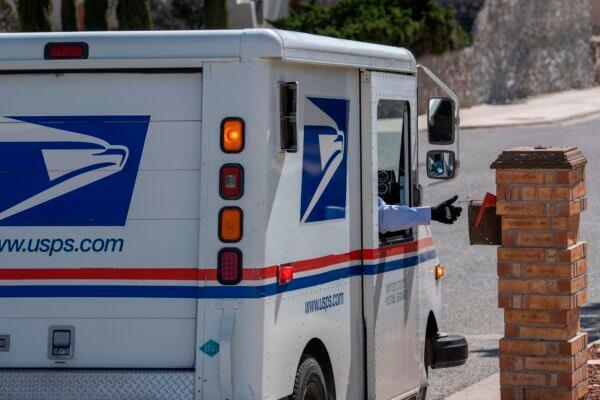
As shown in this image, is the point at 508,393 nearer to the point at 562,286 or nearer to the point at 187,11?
the point at 562,286

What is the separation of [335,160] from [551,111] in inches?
1211

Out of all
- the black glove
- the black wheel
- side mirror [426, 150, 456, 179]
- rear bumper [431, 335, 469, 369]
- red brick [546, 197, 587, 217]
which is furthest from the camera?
rear bumper [431, 335, 469, 369]

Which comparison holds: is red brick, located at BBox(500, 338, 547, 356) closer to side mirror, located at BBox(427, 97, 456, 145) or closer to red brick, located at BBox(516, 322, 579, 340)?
red brick, located at BBox(516, 322, 579, 340)

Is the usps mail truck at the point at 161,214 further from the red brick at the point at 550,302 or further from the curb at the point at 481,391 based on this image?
the curb at the point at 481,391

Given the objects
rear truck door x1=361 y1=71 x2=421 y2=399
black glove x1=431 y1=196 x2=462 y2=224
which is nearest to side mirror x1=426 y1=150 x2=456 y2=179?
rear truck door x1=361 y1=71 x2=421 y2=399

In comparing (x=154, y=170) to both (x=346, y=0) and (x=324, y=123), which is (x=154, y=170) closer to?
(x=324, y=123)

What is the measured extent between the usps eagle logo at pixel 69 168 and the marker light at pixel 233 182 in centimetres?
45

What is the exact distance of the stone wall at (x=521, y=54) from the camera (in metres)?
39.4

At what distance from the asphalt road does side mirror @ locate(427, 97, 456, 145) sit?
2093mm

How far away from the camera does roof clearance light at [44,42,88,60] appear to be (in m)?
6.48

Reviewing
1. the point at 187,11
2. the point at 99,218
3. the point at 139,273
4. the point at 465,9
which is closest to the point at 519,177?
the point at 139,273

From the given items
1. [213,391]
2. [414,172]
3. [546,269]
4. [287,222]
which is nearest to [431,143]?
[414,172]

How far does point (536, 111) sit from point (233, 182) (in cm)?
3195

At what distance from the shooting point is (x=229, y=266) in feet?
20.6
